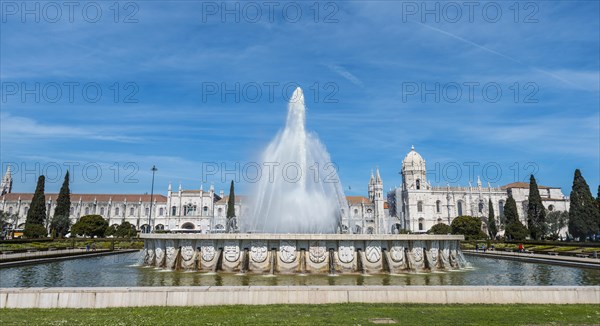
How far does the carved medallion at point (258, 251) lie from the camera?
1733 centimetres

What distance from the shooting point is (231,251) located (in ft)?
57.9

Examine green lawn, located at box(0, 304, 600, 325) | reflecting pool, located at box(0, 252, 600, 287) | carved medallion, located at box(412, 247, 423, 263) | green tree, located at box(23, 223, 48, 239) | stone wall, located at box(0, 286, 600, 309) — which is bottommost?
reflecting pool, located at box(0, 252, 600, 287)

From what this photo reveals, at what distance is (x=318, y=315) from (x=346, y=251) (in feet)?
30.4

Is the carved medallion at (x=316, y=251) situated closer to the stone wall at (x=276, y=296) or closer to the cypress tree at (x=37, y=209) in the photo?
the stone wall at (x=276, y=296)

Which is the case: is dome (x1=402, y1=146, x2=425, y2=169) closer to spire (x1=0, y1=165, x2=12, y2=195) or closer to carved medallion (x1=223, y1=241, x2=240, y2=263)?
carved medallion (x1=223, y1=241, x2=240, y2=263)

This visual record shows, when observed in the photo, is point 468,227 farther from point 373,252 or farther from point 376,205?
point 373,252

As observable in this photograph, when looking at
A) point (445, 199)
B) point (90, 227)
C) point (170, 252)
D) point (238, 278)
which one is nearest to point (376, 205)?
point (445, 199)

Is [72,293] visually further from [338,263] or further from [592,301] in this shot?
[592,301]

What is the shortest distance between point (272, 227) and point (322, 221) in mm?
3053

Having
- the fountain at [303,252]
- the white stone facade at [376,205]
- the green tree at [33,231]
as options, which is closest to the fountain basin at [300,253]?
the fountain at [303,252]

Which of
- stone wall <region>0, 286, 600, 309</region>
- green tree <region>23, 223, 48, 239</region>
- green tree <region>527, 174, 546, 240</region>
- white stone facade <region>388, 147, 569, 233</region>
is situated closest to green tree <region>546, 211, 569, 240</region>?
green tree <region>527, 174, 546, 240</region>

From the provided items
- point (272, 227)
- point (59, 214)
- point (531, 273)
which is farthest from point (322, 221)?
point (59, 214)

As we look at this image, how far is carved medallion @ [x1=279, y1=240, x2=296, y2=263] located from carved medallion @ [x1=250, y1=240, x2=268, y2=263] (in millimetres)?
666

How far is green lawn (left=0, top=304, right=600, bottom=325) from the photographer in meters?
7.83
